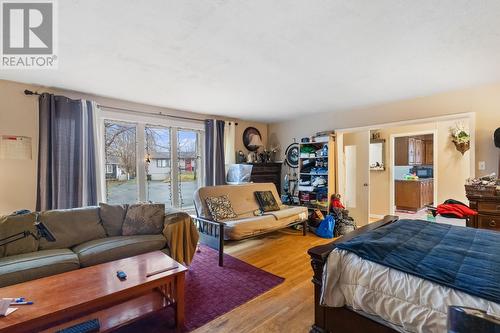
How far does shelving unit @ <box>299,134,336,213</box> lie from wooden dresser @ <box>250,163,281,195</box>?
0.64 m

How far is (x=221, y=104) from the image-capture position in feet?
13.4

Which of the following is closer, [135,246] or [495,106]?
[135,246]

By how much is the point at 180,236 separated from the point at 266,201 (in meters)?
1.84

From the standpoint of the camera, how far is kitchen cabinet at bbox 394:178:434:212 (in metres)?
6.21

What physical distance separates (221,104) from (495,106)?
146 inches

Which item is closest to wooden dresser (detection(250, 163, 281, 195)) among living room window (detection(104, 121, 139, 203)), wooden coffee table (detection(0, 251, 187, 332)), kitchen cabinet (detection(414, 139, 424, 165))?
living room window (detection(104, 121, 139, 203))

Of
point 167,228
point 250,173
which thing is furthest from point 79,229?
point 250,173

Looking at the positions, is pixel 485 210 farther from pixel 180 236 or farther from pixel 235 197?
pixel 180 236

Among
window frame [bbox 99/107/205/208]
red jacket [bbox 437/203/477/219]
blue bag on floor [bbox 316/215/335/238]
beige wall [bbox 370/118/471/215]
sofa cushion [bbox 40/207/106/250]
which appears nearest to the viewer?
sofa cushion [bbox 40/207/106/250]

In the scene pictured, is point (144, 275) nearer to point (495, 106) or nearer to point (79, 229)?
point (79, 229)

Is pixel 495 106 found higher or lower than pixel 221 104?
lower

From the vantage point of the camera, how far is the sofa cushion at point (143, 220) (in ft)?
9.16

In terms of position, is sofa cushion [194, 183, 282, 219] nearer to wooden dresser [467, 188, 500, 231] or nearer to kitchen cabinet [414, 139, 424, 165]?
wooden dresser [467, 188, 500, 231]

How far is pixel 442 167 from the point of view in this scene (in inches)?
203
